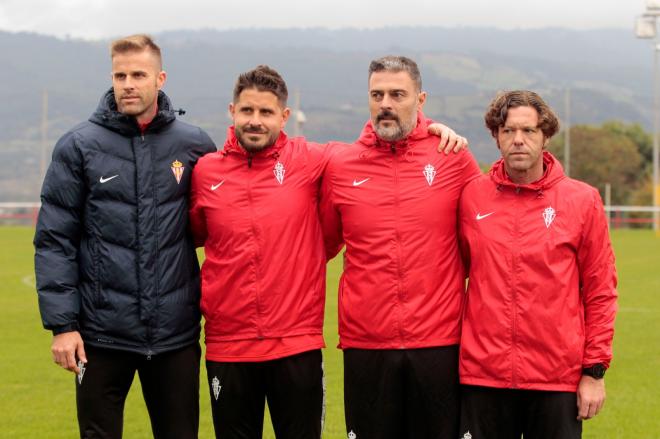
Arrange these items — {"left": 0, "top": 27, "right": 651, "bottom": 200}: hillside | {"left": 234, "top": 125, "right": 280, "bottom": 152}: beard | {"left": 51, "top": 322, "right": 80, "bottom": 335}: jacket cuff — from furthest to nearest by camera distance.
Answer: {"left": 0, "top": 27, "right": 651, "bottom": 200}: hillside
{"left": 234, "top": 125, "right": 280, "bottom": 152}: beard
{"left": 51, "top": 322, "right": 80, "bottom": 335}: jacket cuff

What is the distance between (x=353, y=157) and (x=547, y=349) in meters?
1.28

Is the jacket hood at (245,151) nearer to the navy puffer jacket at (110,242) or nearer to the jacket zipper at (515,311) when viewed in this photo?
the navy puffer jacket at (110,242)

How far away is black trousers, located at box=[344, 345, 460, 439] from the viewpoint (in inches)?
202

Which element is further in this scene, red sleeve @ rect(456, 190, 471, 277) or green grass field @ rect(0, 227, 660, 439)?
green grass field @ rect(0, 227, 660, 439)

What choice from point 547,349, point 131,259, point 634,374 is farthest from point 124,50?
point 634,374

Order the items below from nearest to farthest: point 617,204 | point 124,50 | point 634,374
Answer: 1. point 124,50
2. point 634,374
3. point 617,204

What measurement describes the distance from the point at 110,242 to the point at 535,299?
1907mm

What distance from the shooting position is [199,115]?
72062mm

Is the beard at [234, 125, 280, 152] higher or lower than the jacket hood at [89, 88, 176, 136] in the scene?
lower

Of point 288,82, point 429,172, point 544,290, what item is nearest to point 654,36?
point 429,172

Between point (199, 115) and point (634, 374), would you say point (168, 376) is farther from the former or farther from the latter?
point (199, 115)

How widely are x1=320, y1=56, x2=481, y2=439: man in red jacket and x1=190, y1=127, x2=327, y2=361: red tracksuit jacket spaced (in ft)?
0.56

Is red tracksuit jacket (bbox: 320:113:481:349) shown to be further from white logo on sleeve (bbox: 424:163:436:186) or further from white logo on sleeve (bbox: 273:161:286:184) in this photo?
white logo on sleeve (bbox: 273:161:286:184)

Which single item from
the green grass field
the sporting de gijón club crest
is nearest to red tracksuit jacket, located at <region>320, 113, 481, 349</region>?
the sporting de gijón club crest
